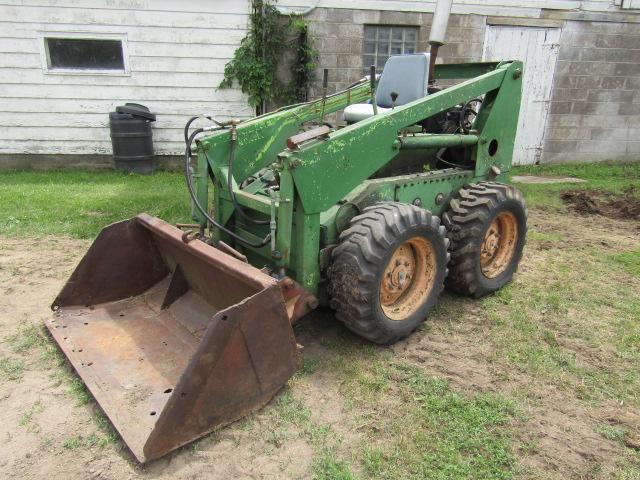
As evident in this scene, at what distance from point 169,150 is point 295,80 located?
94.1 inches

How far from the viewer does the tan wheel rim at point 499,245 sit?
152 inches

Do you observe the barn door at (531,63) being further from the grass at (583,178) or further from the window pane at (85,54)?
the window pane at (85,54)

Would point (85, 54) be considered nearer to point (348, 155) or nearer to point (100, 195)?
point (100, 195)

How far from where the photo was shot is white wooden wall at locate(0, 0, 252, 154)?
A: 7.74 meters

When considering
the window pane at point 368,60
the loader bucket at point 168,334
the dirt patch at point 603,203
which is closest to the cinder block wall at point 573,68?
the window pane at point 368,60

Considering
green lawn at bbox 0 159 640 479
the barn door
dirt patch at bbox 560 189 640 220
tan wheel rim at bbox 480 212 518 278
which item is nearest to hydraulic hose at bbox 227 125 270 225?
green lawn at bbox 0 159 640 479

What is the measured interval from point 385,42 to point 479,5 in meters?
1.69

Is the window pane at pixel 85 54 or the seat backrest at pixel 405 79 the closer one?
the seat backrest at pixel 405 79

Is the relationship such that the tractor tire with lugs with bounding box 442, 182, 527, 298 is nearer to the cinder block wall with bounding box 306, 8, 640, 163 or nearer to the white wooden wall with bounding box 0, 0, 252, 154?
the cinder block wall with bounding box 306, 8, 640, 163

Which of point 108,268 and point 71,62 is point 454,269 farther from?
point 71,62

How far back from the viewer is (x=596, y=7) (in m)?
8.66

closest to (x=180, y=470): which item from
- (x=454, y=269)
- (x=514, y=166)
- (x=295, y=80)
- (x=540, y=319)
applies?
(x=454, y=269)

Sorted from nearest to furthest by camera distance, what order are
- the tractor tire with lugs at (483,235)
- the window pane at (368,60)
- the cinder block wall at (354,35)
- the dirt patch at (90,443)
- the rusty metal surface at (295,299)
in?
1. the dirt patch at (90,443)
2. the rusty metal surface at (295,299)
3. the tractor tire with lugs at (483,235)
4. the cinder block wall at (354,35)
5. the window pane at (368,60)

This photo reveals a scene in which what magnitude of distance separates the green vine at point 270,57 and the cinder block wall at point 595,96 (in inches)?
178
